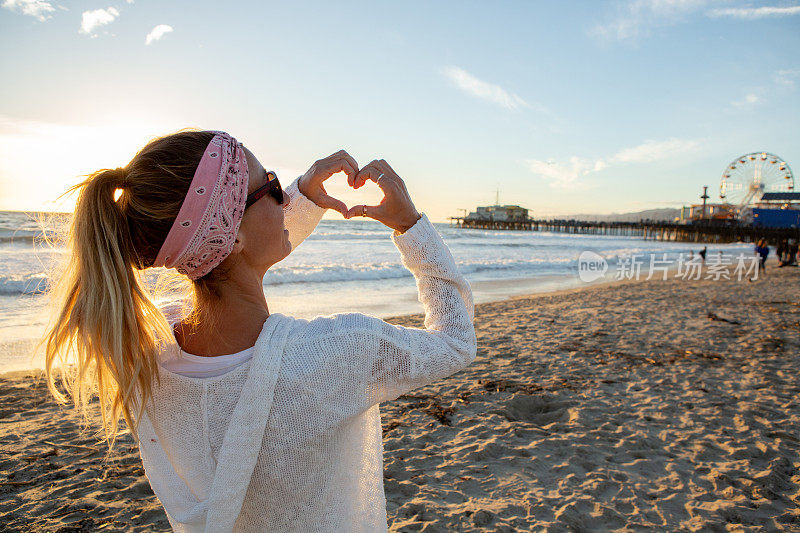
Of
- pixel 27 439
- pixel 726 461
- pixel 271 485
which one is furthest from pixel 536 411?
pixel 27 439

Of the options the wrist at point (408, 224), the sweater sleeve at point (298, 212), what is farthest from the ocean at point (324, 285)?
the wrist at point (408, 224)

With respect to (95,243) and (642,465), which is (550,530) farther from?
(95,243)

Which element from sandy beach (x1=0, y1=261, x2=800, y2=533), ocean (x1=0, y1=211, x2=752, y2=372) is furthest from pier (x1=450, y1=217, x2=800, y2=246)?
sandy beach (x1=0, y1=261, x2=800, y2=533)

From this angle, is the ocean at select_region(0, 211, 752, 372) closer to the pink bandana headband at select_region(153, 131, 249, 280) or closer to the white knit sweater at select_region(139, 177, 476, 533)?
the pink bandana headband at select_region(153, 131, 249, 280)

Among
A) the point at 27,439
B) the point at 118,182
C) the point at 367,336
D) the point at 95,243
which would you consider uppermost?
the point at 118,182

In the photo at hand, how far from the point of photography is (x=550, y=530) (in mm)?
2504

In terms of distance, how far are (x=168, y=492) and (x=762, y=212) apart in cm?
7440

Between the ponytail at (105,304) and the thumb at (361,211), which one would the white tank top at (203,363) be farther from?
the thumb at (361,211)

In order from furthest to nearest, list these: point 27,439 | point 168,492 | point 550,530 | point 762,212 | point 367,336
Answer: point 762,212, point 27,439, point 550,530, point 168,492, point 367,336

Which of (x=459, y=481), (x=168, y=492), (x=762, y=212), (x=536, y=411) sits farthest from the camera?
(x=762, y=212)

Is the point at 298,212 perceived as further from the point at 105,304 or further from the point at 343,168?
the point at 105,304

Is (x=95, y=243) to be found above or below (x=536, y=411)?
above

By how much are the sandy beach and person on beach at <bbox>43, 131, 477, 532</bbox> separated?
1.83 metres

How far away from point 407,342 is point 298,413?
0.86ft
